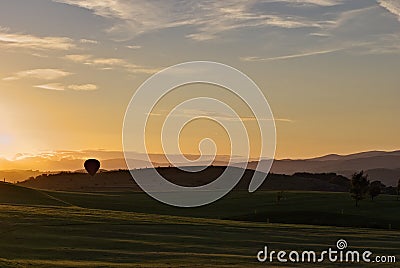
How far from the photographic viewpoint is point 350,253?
4741 cm

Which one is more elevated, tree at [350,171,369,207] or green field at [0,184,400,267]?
tree at [350,171,369,207]

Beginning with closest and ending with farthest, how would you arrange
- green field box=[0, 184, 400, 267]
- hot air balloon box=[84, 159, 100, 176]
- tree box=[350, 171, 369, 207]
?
green field box=[0, 184, 400, 267], tree box=[350, 171, 369, 207], hot air balloon box=[84, 159, 100, 176]

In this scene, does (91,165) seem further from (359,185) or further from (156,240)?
(156,240)

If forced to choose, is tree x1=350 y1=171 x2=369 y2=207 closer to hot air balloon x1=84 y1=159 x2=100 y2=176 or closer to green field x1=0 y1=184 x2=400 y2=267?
green field x1=0 y1=184 x2=400 y2=267

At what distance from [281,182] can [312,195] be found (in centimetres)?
5965

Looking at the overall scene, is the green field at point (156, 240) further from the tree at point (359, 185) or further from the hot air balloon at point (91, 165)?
the hot air balloon at point (91, 165)

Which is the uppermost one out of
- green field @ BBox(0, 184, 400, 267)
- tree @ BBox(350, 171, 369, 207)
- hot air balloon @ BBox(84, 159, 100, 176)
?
hot air balloon @ BBox(84, 159, 100, 176)

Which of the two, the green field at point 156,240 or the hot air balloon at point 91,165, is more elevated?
the hot air balloon at point 91,165

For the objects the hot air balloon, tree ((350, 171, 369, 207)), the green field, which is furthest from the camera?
the hot air balloon

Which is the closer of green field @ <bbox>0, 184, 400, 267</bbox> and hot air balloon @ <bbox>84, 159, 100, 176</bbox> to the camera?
green field @ <bbox>0, 184, 400, 267</bbox>

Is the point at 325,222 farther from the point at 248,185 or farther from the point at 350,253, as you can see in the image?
the point at 248,185

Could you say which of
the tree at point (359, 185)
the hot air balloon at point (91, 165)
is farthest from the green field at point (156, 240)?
the hot air balloon at point (91, 165)

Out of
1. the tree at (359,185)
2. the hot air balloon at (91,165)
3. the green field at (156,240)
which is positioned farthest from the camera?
the hot air balloon at (91,165)

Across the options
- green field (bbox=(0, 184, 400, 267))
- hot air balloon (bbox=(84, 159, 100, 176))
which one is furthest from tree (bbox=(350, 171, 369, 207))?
hot air balloon (bbox=(84, 159, 100, 176))
